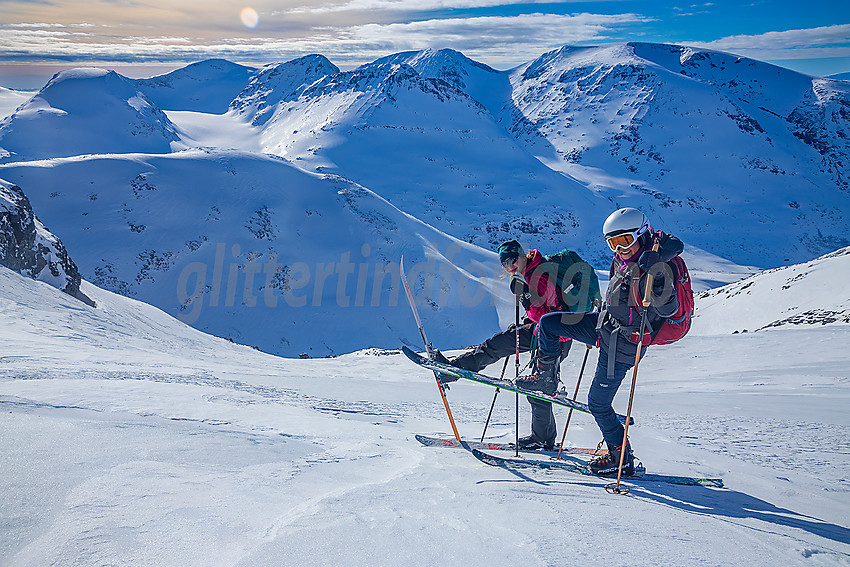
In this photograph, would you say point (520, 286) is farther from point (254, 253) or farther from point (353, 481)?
point (254, 253)

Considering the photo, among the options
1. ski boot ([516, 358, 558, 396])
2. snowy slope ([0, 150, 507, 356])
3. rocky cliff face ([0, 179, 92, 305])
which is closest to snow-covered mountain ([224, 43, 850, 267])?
snowy slope ([0, 150, 507, 356])

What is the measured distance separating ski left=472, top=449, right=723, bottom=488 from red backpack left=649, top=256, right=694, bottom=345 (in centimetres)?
128

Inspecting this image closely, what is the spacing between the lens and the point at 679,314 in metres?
4.32

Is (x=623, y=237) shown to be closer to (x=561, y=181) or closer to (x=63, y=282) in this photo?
(x=63, y=282)

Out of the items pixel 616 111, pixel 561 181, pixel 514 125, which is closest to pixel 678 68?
pixel 616 111

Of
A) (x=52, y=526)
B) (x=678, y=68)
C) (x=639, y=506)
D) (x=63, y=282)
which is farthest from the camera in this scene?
(x=678, y=68)

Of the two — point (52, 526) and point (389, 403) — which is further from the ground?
point (52, 526)

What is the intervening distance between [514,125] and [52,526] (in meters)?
176

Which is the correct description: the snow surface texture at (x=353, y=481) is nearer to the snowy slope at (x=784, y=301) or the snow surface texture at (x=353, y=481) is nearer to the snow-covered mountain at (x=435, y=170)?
the snowy slope at (x=784, y=301)

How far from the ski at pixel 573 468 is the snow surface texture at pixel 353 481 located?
12 cm

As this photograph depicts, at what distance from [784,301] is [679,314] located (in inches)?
702

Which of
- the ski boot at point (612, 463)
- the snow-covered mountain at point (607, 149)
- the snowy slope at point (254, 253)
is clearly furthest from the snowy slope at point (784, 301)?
the snow-covered mountain at point (607, 149)

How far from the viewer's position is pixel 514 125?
167125 mm

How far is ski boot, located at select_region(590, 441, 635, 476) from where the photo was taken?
468 centimetres
